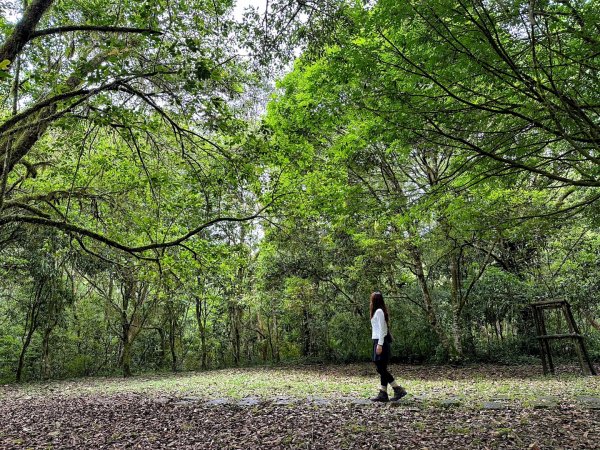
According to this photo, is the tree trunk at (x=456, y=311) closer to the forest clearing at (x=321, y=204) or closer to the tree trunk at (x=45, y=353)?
the forest clearing at (x=321, y=204)

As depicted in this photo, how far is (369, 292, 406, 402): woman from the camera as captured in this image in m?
5.58

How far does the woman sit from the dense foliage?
1.43m

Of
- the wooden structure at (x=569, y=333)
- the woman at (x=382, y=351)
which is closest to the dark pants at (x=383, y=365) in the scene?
the woman at (x=382, y=351)

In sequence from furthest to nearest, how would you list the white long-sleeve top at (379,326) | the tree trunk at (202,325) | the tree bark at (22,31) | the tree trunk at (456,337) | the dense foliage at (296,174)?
the tree trunk at (202,325) < the tree trunk at (456,337) < the white long-sleeve top at (379,326) < the tree bark at (22,31) < the dense foliage at (296,174)

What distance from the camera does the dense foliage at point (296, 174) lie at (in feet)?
12.3

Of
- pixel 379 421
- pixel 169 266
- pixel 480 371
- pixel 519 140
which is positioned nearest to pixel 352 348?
pixel 480 371

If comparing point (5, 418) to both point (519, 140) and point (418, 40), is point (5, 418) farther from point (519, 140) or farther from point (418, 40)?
point (519, 140)

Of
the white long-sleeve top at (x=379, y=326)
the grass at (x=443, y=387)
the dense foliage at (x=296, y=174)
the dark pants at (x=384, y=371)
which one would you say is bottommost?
the grass at (x=443, y=387)

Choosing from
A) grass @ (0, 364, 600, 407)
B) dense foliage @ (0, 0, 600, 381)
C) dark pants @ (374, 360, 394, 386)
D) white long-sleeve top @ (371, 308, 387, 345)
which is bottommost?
grass @ (0, 364, 600, 407)

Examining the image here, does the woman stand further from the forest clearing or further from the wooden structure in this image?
the wooden structure

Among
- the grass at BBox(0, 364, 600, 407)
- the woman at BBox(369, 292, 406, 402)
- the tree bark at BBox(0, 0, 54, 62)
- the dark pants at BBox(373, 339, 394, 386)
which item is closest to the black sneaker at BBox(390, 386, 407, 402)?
the woman at BBox(369, 292, 406, 402)

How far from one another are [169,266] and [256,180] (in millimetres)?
2303

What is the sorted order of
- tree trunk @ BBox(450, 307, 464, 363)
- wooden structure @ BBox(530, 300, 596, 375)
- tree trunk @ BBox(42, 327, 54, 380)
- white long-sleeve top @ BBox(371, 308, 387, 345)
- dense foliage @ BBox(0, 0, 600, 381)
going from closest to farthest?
1. dense foliage @ BBox(0, 0, 600, 381)
2. white long-sleeve top @ BBox(371, 308, 387, 345)
3. wooden structure @ BBox(530, 300, 596, 375)
4. tree trunk @ BBox(450, 307, 464, 363)
5. tree trunk @ BBox(42, 327, 54, 380)

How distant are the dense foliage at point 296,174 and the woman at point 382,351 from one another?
1.43 m
